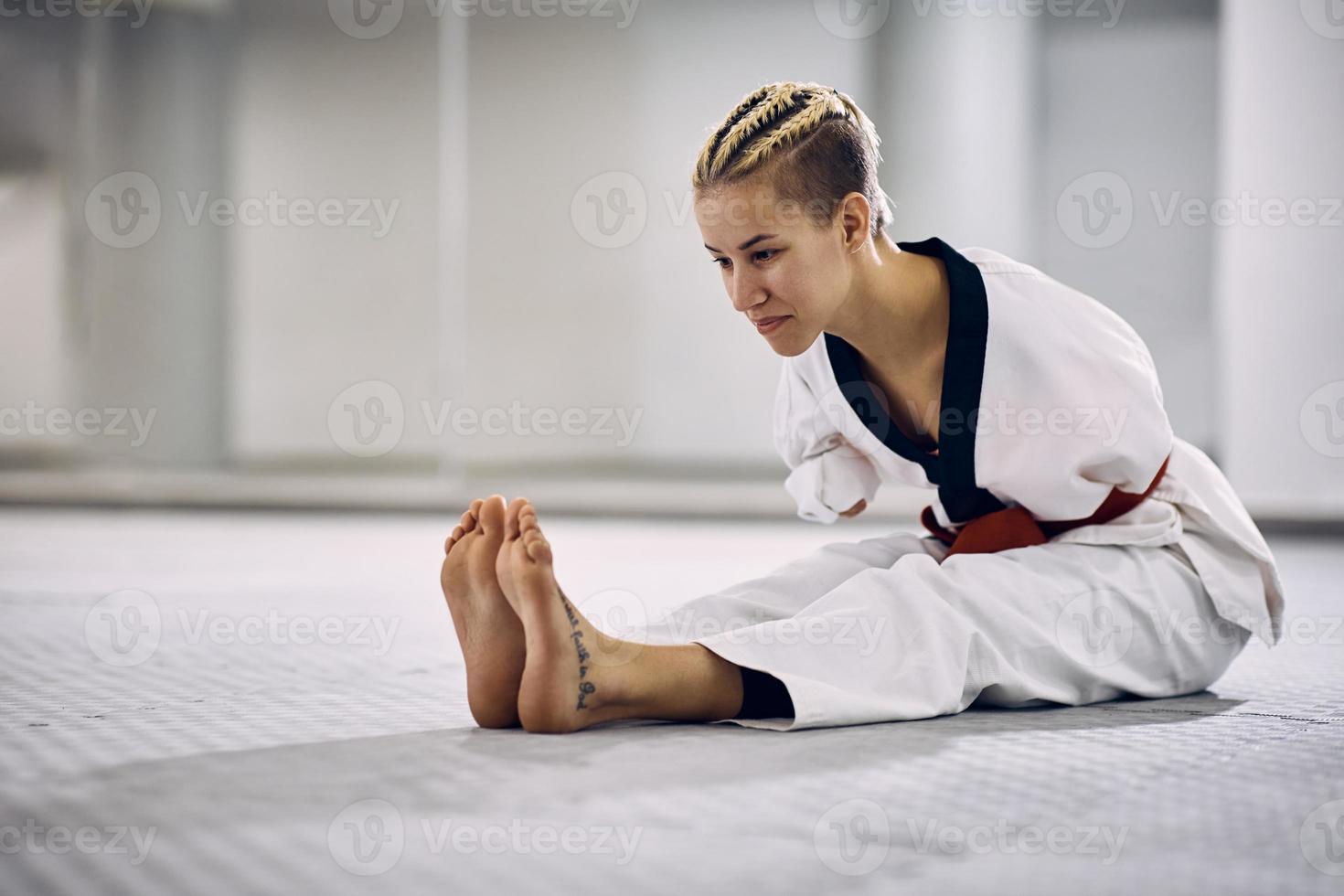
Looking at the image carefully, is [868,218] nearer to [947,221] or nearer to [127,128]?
[947,221]

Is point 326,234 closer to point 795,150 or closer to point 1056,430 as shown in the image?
point 795,150

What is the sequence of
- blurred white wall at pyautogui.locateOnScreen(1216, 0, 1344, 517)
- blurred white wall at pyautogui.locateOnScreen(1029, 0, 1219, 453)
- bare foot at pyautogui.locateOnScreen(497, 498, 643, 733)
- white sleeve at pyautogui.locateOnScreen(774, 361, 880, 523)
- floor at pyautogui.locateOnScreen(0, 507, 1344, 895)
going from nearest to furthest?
floor at pyautogui.locateOnScreen(0, 507, 1344, 895) → bare foot at pyautogui.locateOnScreen(497, 498, 643, 733) → white sleeve at pyautogui.locateOnScreen(774, 361, 880, 523) → blurred white wall at pyautogui.locateOnScreen(1216, 0, 1344, 517) → blurred white wall at pyautogui.locateOnScreen(1029, 0, 1219, 453)

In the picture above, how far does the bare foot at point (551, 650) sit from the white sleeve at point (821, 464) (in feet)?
1.43

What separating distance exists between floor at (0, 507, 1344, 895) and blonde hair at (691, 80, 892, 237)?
0.52 m

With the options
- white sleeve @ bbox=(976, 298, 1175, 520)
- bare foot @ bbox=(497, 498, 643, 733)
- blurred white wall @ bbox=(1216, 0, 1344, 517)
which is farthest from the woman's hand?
blurred white wall @ bbox=(1216, 0, 1344, 517)

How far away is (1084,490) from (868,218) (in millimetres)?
351

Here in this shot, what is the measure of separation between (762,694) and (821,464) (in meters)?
0.40

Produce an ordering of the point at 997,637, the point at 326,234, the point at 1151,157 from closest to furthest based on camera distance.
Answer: the point at 997,637
the point at 1151,157
the point at 326,234

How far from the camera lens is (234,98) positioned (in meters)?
4.20

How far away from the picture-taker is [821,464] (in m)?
1.44

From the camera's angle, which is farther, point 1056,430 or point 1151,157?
point 1151,157

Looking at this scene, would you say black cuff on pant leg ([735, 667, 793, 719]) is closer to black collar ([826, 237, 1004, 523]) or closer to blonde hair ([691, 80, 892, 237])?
black collar ([826, 237, 1004, 523])

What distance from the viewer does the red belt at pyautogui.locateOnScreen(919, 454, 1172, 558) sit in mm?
1274

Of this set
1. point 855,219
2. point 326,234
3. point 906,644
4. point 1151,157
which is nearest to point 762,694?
point 906,644
